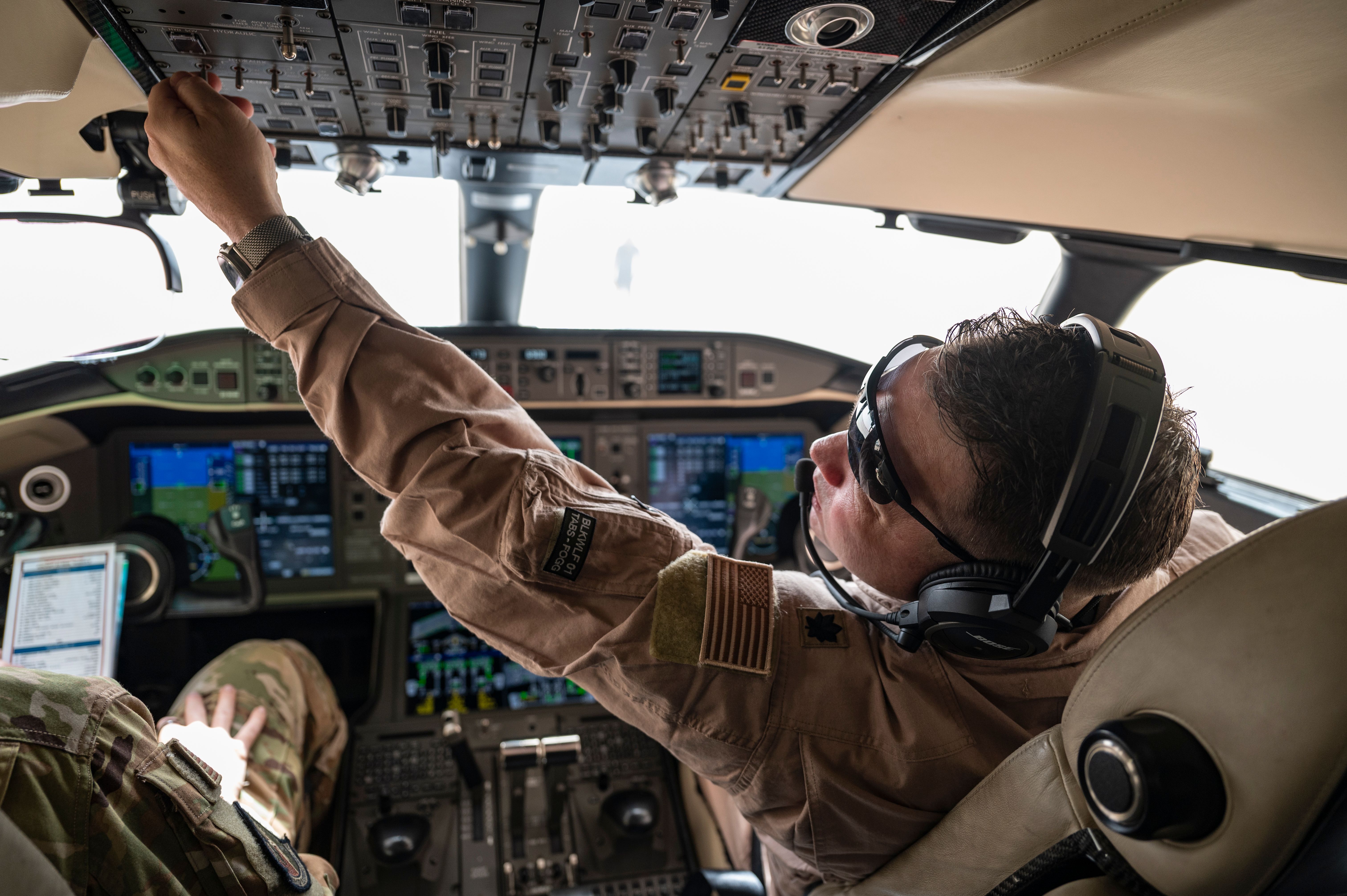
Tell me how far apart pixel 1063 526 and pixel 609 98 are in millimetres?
1001

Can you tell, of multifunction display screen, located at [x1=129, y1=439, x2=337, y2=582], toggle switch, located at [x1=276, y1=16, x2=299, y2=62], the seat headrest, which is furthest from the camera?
multifunction display screen, located at [x1=129, y1=439, x2=337, y2=582]

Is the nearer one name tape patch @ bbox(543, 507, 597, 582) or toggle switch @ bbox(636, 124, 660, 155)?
name tape patch @ bbox(543, 507, 597, 582)

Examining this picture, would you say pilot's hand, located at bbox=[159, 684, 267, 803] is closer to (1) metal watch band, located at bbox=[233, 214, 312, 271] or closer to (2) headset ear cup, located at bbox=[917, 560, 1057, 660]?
Answer: (1) metal watch band, located at bbox=[233, 214, 312, 271]

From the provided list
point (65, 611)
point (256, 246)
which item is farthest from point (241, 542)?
point (256, 246)

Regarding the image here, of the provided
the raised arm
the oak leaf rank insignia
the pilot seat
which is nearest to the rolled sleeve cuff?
the raised arm

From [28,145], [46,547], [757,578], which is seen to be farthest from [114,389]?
[757,578]

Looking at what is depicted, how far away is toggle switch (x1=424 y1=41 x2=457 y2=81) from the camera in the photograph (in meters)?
1.06

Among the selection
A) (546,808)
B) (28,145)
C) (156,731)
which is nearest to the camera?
(156,731)

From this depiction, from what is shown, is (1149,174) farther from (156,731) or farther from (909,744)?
(156,731)

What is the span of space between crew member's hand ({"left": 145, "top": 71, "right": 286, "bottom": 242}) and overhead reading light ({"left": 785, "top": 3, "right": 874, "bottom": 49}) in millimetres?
757

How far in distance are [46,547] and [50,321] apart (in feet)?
2.99

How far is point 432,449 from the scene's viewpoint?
Answer: 951 millimetres

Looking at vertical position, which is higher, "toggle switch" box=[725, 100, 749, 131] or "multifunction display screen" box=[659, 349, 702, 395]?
"toggle switch" box=[725, 100, 749, 131]

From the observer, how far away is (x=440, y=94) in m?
1.22
